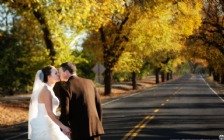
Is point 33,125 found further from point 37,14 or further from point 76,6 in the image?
point 37,14

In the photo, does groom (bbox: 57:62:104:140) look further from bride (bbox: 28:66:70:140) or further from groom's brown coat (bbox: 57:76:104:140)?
bride (bbox: 28:66:70:140)

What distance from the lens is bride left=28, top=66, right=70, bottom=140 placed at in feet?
21.3

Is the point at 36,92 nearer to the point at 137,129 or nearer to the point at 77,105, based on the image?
the point at 77,105

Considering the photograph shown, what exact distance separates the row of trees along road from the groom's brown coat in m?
10.7

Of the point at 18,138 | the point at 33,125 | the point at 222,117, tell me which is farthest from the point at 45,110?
the point at 222,117

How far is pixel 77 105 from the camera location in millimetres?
6484

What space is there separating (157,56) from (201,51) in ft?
56.4

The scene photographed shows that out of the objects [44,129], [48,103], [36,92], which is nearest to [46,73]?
[36,92]

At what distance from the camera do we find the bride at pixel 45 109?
21.3ft

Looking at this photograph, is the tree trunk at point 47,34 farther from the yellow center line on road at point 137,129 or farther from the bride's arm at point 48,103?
the bride's arm at point 48,103

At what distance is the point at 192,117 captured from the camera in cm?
1902

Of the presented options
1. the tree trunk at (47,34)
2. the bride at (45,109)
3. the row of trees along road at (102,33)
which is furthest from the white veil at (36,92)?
the tree trunk at (47,34)

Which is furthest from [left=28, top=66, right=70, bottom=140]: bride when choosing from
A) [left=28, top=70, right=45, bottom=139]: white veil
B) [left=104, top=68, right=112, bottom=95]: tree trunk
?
[left=104, top=68, right=112, bottom=95]: tree trunk

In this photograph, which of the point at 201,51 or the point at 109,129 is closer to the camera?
the point at 109,129
